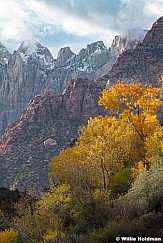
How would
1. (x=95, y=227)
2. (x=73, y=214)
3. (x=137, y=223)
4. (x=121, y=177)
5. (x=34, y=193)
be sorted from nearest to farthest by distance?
(x=137, y=223)
(x=95, y=227)
(x=73, y=214)
(x=34, y=193)
(x=121, y=177)

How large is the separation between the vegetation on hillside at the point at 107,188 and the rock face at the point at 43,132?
6258 centimetres

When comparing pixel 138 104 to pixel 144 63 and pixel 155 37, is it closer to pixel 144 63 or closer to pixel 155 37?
pixel 144 63

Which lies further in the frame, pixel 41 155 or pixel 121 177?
pixel 41 155

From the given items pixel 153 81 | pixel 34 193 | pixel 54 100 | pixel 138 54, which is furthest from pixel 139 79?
pixel 34 193

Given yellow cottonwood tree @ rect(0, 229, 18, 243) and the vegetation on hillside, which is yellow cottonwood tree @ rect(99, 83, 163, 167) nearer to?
the vegetation on hillside

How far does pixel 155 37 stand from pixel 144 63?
22836 millimetres

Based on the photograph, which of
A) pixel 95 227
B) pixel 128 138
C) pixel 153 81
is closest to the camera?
pixel 95 227

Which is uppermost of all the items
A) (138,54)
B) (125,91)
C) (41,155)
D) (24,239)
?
(138,54)

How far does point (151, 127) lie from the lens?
28.1 meters

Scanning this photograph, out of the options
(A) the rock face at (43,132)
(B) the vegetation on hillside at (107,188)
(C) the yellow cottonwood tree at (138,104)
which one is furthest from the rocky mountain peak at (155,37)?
(C) the yellow cottonwood tree at (138,104)

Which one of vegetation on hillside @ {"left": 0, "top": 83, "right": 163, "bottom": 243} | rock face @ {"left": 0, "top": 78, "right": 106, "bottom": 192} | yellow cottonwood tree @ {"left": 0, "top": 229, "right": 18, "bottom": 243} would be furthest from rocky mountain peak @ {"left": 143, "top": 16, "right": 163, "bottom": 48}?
yellow cottonwood tree @ {"left": 0, "top": 229, "right": 18, "bottom": 243}

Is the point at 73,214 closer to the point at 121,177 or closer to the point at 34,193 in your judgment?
the point at 34,193

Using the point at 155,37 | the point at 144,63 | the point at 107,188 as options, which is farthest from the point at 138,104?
the point at 155,37

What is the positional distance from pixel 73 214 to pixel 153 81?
116 meters
